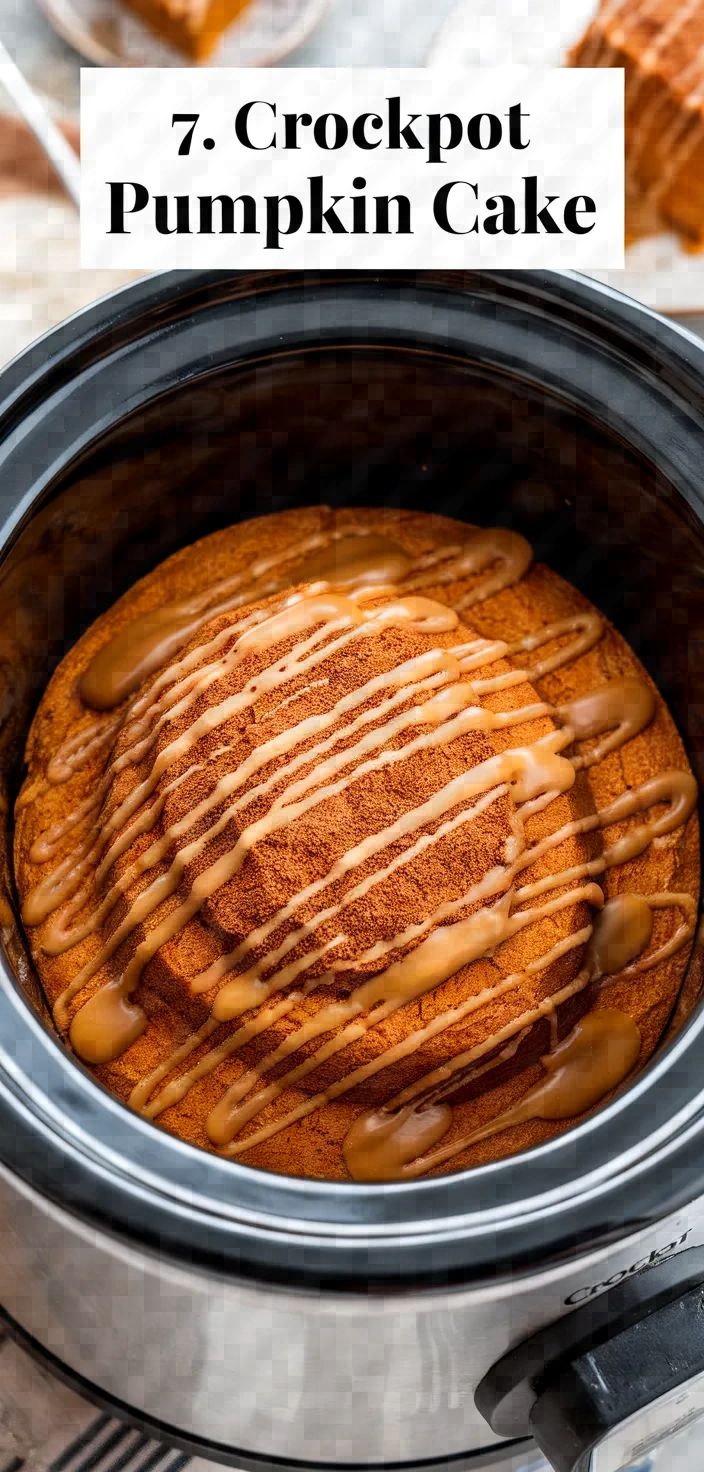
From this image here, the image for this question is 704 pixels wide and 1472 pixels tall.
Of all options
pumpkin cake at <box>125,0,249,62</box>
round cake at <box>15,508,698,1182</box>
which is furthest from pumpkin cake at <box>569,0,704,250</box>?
round cake at <box>15,508,698,1182</box>

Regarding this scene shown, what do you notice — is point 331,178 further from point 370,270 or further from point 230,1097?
point 230,1097

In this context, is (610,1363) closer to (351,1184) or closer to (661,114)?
(351,1184)

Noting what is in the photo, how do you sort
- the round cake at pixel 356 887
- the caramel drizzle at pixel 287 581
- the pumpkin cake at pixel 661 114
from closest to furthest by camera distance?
the round cake at pixel 356 887 < the caramel drizzle at pixel 287 581 < the pumpkin cake at pixel 661 114

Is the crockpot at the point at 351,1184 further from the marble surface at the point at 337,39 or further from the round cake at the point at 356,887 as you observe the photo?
the marble surface at the point at 337,39

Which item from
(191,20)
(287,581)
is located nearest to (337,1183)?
(287,581)

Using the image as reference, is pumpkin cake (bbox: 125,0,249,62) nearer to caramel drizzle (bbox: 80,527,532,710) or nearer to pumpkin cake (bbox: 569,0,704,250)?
pumpkin cake (bbox: 569,0,704,250)

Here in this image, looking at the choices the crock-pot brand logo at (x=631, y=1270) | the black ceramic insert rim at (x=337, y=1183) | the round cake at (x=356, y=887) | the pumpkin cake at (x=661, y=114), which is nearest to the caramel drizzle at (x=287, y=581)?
the round cake at (x=356, y=887)

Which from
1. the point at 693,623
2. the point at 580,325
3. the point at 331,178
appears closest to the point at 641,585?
the point at 693,623
